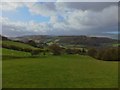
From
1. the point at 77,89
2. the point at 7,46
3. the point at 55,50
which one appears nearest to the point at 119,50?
the point at 55,50

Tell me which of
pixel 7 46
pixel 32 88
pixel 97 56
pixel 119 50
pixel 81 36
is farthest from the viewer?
pixel 81 36

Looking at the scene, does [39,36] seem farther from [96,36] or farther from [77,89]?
[77,89]

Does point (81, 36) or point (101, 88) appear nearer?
point (101, 88)

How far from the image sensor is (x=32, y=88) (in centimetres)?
1544

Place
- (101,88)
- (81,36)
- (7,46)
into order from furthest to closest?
(81,36) < (7,46) < (101,88)

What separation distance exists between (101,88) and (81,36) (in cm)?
12935

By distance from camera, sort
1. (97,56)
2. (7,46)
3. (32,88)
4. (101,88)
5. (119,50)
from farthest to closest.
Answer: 1. (7,46)
2. (97,56)
3. (119,50)
4. (101,88)
5. (32,88)

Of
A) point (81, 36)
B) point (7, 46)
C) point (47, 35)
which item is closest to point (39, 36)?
point (47, 35)

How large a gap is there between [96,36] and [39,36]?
47.9 metres

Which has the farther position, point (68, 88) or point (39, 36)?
point (39, 36)

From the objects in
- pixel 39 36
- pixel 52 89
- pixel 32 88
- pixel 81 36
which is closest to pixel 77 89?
pixel 52 89

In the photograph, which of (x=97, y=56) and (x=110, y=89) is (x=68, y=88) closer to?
(x=110, y=89)

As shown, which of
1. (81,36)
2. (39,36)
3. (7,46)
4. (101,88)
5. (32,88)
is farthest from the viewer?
(39,36)

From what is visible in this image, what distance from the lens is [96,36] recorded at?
146 m
